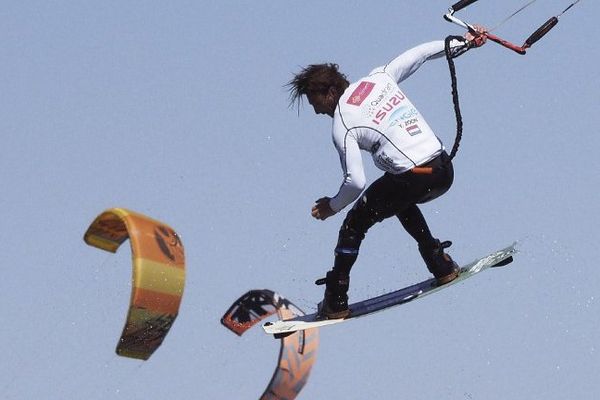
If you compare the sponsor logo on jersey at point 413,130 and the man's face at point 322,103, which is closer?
the sponsor logo on jersey at point 413,130

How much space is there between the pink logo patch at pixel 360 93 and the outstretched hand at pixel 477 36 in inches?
42.6

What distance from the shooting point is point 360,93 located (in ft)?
57.9

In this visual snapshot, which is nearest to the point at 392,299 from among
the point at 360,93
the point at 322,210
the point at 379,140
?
the point at 322,210

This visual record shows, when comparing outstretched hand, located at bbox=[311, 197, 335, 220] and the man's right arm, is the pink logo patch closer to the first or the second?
the man's right arm

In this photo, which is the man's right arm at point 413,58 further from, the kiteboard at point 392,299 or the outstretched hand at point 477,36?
the kiteboard at point 392,299


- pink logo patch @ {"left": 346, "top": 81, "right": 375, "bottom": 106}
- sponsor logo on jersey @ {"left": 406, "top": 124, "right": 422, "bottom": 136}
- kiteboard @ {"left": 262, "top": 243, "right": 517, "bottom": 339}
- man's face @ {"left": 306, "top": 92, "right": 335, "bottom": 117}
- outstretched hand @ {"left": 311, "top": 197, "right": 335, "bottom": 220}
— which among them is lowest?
kiteboard @ {"left": 262, "top": 243, "right": 517, "bottom": 339}

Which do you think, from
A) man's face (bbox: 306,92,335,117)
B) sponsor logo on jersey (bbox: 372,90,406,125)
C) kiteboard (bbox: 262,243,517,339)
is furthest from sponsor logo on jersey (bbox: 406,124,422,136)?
kiteboard (bbox: 262,243,517,339)

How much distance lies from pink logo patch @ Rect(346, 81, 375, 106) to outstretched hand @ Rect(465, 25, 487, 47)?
1.08m

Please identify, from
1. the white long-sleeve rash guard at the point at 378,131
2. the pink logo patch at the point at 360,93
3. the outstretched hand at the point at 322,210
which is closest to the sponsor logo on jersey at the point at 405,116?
the white long-sleeve rash guard at the point at 378,131

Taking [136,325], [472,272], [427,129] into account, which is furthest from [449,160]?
[136,325]

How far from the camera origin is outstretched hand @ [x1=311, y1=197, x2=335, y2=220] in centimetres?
1791

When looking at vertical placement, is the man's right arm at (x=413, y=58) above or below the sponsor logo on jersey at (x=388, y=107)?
above

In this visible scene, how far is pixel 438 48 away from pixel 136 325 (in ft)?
13.2

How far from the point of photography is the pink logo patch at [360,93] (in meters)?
17.6
